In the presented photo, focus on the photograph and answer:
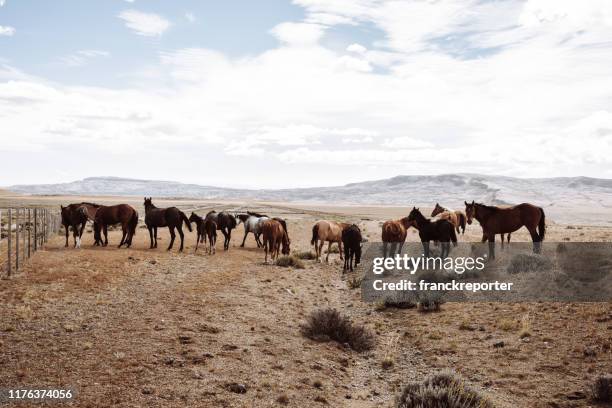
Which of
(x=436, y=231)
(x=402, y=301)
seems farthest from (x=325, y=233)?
(x=402, y=301)

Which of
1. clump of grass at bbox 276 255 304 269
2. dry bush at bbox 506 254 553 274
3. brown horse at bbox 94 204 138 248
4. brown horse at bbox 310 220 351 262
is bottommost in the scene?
clump of grass at bbox 276 255 304 269

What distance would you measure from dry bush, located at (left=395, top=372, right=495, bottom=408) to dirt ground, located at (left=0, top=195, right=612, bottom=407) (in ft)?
2.25

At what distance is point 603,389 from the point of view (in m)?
8.13

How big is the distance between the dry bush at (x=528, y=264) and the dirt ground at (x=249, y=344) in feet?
12.0

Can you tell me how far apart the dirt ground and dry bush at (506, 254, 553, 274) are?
3672 millimetres

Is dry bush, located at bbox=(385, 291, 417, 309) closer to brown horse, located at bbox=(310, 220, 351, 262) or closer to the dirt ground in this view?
the dirt ground

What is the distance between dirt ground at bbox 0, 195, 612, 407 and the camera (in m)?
8.10

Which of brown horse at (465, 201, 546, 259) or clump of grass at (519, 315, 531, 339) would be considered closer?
clump of grass at (519, 315, 531, 339)

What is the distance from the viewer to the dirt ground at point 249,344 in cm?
810

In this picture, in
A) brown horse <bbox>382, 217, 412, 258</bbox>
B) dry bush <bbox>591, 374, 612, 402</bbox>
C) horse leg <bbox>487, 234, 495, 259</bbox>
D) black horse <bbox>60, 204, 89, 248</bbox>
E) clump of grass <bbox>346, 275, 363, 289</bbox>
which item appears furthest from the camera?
black horse <bbox>60, 204, 89, 248</bbox>

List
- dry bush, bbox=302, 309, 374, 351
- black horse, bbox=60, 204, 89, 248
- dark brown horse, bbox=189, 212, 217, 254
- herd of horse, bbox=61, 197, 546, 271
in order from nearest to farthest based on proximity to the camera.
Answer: dry bush, bbox=302, 309, 374, 351
herd of horse, bbox=61, 197, 546, 271
black horse, bbox=60, 204, 89, 248
dark brown horse, bbox=189, 212, 217, 254

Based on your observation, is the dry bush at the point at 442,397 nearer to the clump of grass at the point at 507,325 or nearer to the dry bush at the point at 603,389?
the dry bush at the point at 603,389

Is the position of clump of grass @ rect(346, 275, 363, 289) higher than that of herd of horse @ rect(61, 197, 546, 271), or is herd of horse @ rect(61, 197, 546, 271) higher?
herd of horse @ rect(61, 197, 546, 271)

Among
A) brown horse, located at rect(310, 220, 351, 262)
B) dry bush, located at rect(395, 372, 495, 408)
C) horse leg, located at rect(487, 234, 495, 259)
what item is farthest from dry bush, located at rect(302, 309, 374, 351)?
brown horse, located at rect(310, 220, 351, 262)
